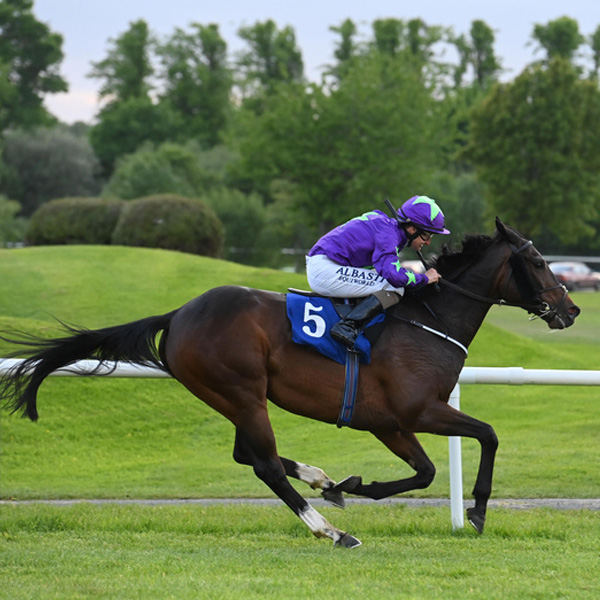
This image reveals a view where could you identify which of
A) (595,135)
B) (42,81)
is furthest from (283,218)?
(42,81)

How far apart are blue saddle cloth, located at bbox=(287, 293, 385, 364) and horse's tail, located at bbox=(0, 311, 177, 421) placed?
0.86 metres

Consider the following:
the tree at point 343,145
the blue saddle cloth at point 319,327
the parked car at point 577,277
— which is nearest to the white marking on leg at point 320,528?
the blue saddle cloth at point 319,327

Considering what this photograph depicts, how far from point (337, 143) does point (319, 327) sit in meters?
32.5

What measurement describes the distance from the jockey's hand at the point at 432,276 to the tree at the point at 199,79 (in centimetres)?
7230

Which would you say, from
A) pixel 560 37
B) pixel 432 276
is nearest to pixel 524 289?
pixel 432 276

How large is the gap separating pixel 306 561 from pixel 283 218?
44026mm

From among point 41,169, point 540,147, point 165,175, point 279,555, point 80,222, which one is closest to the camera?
point 279,555

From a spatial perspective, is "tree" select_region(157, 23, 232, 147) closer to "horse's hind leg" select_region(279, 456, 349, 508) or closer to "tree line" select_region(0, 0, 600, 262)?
"tree line" select_region(0, 0, 600, 262)

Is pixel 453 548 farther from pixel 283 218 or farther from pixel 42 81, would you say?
pixel 42 81

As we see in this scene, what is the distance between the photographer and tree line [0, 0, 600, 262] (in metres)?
38.7

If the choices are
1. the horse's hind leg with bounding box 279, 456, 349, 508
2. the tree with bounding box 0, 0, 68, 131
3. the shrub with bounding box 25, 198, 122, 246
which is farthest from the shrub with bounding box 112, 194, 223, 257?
the tree with bounding box 0, 0, 68, 131

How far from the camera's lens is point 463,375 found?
7.08 metres

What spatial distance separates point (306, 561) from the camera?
17.8 ft

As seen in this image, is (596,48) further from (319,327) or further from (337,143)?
(319,327)
